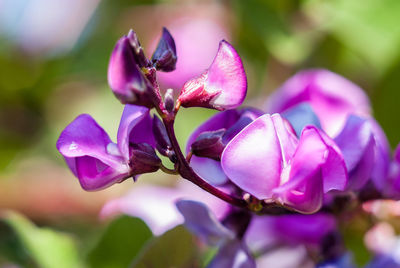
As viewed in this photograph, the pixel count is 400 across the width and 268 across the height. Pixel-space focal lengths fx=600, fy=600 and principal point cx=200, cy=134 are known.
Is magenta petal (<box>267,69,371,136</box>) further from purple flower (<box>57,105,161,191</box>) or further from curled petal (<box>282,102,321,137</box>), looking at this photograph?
purple flower (<box>57,105,161,191</box>)

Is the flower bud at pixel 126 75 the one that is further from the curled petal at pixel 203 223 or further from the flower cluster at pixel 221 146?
the curled petal at pixel 203 223

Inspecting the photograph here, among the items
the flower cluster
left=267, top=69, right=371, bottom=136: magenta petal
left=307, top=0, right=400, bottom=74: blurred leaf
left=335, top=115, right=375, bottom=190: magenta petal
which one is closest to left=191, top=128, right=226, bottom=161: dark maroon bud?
the flower cluster

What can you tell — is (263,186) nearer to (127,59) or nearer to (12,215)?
(127,59)

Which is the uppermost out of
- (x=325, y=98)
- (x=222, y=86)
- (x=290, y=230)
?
(x=222, y=86)

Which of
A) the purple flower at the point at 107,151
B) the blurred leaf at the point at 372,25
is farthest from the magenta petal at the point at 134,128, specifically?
the blurred leaf at the point at 372,25

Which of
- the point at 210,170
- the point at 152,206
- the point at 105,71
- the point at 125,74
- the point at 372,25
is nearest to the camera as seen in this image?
the point at 125,74

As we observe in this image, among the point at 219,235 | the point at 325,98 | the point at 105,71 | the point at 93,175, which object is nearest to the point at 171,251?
the point at 219,235

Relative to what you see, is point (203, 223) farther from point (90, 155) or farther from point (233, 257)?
point (90, 155)
